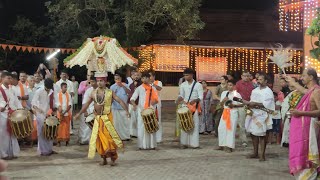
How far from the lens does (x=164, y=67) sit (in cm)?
2478

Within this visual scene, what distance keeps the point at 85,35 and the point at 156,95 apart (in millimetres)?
10639

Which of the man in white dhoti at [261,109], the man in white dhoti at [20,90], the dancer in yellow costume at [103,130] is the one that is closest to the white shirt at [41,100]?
the man in white dhoti at [20,90]

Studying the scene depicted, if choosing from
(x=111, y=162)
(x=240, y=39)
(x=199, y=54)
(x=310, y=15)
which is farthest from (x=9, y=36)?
(x=310, y=15)

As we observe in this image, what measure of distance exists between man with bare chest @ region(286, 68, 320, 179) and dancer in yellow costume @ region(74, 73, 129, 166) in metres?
3.62

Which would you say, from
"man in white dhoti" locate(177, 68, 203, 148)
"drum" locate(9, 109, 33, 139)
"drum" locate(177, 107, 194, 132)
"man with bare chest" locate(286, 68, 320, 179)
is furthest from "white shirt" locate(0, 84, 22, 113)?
"man with bare chest" locate(286, 68, 320, 179)

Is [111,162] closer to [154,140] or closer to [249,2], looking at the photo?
[154,140]

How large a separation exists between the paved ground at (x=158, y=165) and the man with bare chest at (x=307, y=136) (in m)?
1.63

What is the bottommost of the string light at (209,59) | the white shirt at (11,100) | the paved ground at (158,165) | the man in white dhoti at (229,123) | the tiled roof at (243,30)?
the paved ground at (158,165)

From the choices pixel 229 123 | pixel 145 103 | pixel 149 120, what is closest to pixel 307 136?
pixel 229 123

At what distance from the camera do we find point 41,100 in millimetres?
10453

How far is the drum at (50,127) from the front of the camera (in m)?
10.2

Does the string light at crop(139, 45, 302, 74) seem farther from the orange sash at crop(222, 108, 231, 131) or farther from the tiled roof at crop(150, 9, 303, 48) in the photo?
the orange sash at crop(222, 108, 231, 131)

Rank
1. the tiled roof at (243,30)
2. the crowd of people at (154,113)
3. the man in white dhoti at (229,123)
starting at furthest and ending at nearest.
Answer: the tiled roof at (243,30) < the man in white dhoti at (229,123) < the crowd of people at (154,113)

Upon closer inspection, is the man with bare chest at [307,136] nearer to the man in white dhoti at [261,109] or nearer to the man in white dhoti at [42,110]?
the man in white dhoti at [261,109]
